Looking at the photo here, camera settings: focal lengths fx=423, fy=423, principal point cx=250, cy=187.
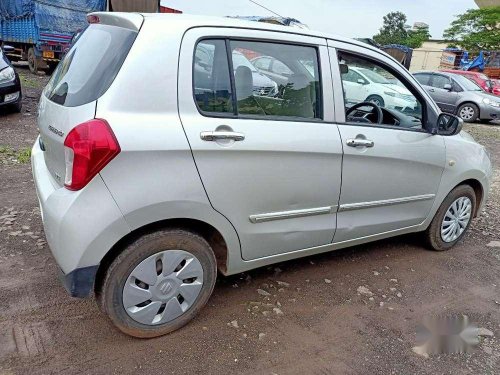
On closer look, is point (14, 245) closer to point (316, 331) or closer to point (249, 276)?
point (249, 276)

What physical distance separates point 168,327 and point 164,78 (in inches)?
56.4

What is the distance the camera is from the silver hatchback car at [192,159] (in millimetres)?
2105

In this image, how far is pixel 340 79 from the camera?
2.82 meters

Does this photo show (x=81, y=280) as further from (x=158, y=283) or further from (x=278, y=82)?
(x=278, y=82)

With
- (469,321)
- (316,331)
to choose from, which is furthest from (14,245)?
(469,321)

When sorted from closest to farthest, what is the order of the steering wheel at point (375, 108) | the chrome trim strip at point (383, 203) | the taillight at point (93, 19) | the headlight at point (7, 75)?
the taillight at point (93, 19) < the chrome trim strip at point (383, 203) < the steering wheel at point (375, 108) < the headlight at point (7, 75)

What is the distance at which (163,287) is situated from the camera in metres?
2.39

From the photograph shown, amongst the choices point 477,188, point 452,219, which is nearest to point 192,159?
point 452,219

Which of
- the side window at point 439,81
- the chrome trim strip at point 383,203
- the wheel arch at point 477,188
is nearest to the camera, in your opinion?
the chrome trim strip at point 383,203

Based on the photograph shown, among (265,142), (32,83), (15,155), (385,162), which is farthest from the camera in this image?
(32,83)

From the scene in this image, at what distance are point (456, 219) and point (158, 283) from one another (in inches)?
113

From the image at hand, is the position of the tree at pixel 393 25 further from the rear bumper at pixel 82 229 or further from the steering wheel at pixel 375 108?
the rear bumper at pixel 82 229

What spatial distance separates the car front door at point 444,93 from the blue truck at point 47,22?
9.81m

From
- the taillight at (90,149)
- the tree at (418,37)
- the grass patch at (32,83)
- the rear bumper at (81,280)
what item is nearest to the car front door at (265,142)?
the taillight at (90,149)
